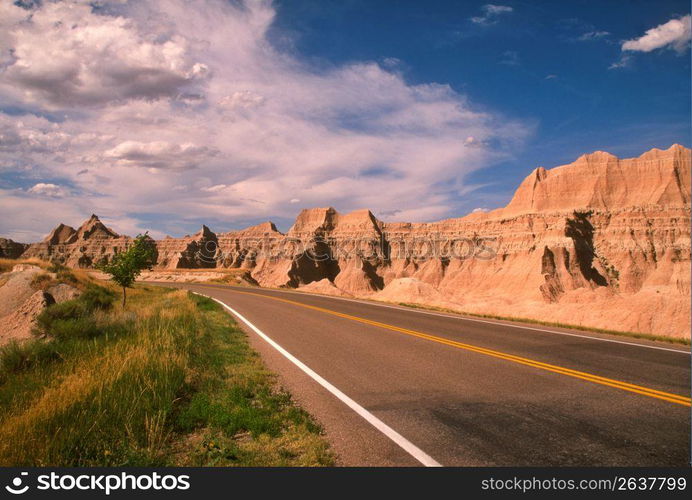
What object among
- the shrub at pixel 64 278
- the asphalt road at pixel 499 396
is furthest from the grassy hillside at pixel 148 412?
the shrub at pixel 64 278

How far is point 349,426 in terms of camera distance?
4.94 metres

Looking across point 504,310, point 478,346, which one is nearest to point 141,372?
point 478,346

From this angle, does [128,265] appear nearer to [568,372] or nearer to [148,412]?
[148,412]

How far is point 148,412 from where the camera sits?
5039 millimetres

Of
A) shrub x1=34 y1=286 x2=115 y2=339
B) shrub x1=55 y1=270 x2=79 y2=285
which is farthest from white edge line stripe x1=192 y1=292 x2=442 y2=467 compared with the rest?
shrub x1=55 y1=270 x2=79 y2=285

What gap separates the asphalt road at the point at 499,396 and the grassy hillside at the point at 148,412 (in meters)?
0.63

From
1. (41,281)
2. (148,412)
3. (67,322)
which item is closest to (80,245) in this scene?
(41,281)

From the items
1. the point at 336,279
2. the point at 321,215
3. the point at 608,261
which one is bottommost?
the point at 336,279

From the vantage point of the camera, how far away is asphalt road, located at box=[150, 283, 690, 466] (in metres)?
4.18

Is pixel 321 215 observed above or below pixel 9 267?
above

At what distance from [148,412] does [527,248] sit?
74.4 m

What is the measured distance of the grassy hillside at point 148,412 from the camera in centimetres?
405

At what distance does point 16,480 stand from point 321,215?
10732 centimetres

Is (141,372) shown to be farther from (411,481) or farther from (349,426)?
(411,481)
